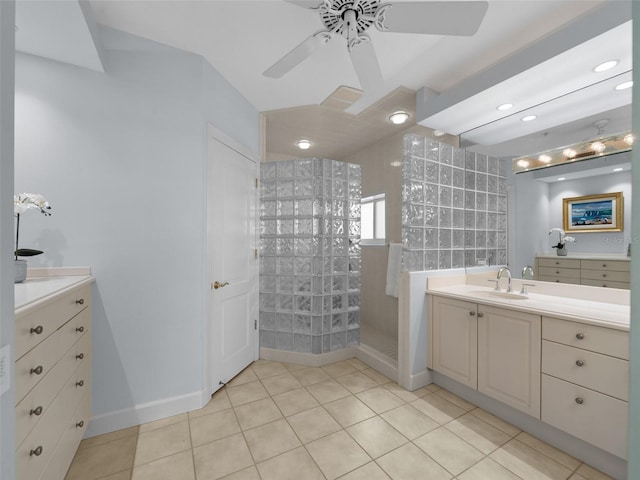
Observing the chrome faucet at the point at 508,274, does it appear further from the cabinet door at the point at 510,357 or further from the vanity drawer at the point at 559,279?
the cabinet door at the point at 510,357

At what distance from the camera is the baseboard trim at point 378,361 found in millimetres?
2465

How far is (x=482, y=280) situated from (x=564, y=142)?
1214mm

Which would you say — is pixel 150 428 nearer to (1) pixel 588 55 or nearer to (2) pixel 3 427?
(2) pixel 3 427

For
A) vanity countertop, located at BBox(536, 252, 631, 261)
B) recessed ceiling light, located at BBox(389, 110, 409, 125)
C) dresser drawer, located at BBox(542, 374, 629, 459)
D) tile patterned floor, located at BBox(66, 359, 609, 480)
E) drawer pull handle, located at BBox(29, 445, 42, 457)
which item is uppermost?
recessed ceiling light, located at BBox(389, 110, 409, 125)

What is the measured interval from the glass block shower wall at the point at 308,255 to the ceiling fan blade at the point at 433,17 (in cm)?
151

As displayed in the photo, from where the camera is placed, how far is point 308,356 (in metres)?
2.73

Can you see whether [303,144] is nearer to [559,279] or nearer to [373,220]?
[373,220]

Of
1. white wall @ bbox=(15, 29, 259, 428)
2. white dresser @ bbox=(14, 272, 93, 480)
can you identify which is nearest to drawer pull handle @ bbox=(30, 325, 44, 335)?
white dresser @ bbox=(14, 272, 93, 480)

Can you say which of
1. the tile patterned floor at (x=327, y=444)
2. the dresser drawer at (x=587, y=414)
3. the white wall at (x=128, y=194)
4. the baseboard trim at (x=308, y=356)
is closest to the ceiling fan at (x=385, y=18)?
the white wall at (x=128, y=194)

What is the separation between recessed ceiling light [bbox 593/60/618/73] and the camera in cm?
161

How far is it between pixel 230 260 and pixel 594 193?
8.87 feet

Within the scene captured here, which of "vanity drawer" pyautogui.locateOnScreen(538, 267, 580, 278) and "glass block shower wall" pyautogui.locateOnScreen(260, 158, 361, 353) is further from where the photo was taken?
"glass block shower wall" pyautogui.locateOnScreen(260, 158, 361, 353)

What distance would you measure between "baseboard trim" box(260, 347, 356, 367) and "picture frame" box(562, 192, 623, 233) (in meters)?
2.14

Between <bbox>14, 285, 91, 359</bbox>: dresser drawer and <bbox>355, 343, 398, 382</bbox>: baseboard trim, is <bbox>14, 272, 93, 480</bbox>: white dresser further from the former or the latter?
<bbox>355, 343, 398, 382</bbox>: baseboard trim
